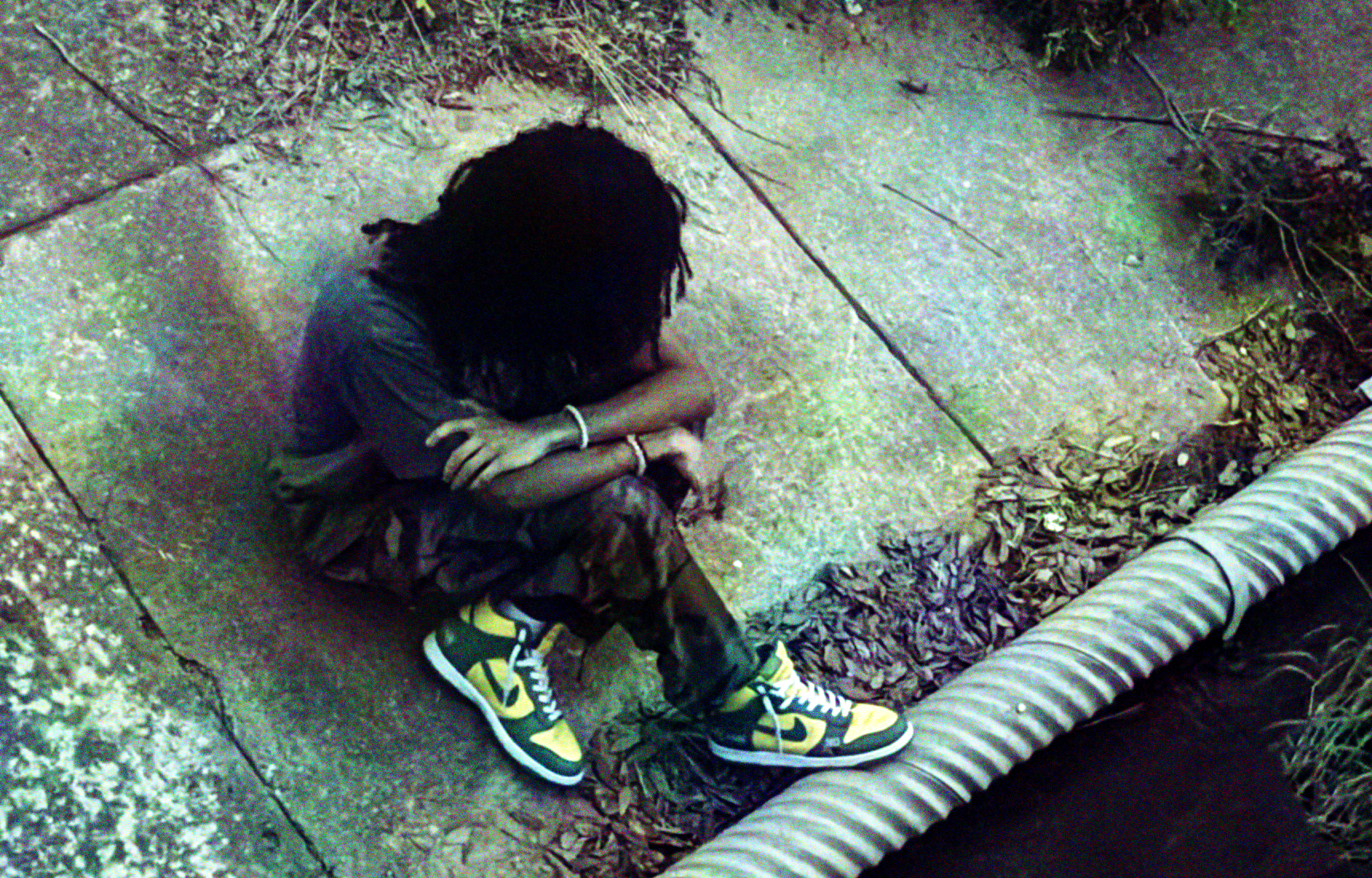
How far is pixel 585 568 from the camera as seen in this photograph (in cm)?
313

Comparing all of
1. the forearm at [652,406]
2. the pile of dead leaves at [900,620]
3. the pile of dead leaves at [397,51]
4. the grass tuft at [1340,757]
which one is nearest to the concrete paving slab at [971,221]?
the pile of dead leaves at [397,51]

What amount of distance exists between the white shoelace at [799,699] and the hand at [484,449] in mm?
790

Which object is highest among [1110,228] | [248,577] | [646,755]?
[1110,228]

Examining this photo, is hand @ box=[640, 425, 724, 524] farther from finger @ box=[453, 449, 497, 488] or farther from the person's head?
finger @ box=[453, 449, 497, 488]

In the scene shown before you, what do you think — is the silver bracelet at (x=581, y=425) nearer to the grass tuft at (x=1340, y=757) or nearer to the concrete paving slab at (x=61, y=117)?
the concrete paving slab at (x=61, y=117)

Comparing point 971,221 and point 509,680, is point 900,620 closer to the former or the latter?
point 509,680

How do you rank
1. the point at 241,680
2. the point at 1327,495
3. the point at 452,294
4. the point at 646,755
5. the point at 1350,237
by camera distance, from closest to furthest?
the point at 452,294, the point at 241,680, the point at 646,755, the point at 1327,495, the point at 1350,237

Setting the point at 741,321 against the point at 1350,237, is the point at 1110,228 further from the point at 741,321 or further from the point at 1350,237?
the point at 741,321

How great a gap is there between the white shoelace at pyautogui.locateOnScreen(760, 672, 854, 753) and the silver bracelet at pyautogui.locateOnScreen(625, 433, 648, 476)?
0.60 m

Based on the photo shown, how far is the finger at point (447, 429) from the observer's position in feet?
9.67

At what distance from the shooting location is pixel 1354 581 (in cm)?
407

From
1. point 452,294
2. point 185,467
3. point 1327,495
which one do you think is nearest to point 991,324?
point 1327,495

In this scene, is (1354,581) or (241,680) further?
(1354,581)

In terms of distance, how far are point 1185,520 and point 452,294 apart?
208 cm
